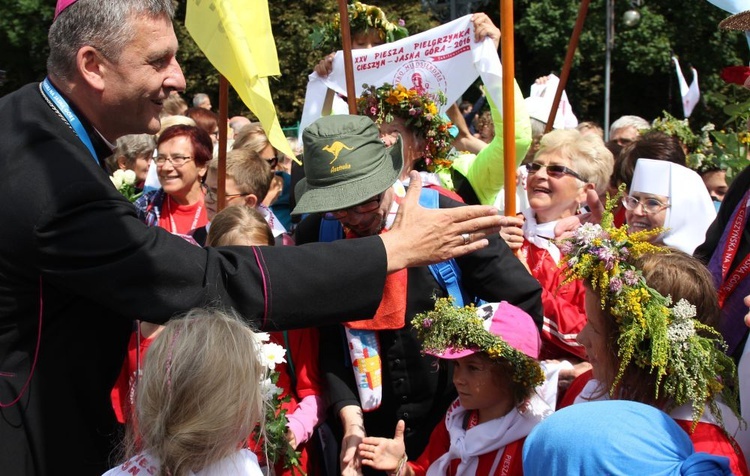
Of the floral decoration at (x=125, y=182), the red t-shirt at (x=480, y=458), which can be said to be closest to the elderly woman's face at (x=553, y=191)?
the red t-shirt at (x=480, y=458)

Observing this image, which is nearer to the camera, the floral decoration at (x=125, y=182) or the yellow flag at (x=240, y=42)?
the yellow flag at (x=240, y=42)

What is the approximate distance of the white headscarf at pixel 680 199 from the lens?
4.24m

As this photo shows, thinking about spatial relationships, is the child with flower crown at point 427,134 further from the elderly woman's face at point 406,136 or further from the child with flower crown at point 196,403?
the child with flower crown at point 196,403

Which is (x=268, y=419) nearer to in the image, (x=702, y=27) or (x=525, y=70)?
(x=702, y=27)

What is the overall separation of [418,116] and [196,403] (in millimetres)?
2429

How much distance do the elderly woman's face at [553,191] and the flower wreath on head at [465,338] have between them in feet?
5.82

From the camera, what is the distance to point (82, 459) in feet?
8.34

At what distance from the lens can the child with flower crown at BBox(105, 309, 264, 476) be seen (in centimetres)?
223

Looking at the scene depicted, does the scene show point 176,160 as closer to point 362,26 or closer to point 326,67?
point 326,67

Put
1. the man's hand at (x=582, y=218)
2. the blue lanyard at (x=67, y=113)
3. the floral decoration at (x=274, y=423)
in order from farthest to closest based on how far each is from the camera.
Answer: the man's hand at (x=582, y=218), the floral decoration at (x=274, y=423), the blue lanyard at (x=67, y=113)

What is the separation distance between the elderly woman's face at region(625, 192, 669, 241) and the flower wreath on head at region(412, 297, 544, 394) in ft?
4.86

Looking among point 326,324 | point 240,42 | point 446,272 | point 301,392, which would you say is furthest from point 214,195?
point 326,324

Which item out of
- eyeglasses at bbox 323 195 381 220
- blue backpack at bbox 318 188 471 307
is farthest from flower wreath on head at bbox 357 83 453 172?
eyeglasses at bbox 323 195 381 220

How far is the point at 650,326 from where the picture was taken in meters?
2.60
